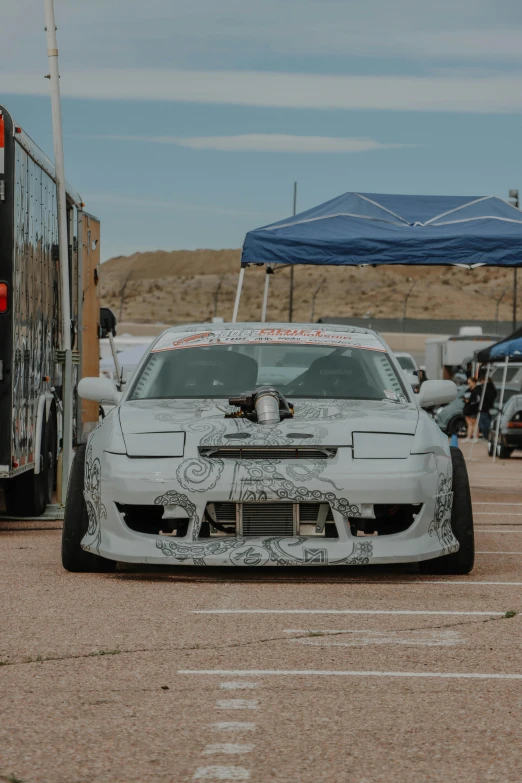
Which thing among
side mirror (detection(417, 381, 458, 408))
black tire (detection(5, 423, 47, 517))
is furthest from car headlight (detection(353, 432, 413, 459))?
black tire (detection(5, 423, 47, 517))

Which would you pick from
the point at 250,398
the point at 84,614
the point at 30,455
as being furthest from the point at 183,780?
the point at 30,455

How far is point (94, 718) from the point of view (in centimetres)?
468

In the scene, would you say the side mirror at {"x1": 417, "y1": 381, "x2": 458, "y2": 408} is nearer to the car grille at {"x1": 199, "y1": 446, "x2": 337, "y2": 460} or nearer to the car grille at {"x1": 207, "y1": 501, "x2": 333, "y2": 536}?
the car grille at {"x1": 199, "y1": 446, "x2": 337, "y2": 460}

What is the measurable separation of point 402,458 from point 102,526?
162 cm

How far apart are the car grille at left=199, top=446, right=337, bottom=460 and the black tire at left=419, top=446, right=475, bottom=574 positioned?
86 cm

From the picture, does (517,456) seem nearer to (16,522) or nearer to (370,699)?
(16,522)

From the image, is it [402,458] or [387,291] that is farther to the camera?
[387,291]

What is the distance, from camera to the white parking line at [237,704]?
4836mm

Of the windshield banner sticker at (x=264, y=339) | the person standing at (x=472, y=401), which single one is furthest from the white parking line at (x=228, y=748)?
the person standing at (x=472, y=401)

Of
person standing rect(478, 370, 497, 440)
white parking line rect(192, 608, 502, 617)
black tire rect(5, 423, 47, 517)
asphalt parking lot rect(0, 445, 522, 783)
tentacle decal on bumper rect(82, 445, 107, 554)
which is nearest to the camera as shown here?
asphalt parking lot rect(0, 445, 522, 783)

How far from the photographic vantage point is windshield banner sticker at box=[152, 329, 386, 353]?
919cm

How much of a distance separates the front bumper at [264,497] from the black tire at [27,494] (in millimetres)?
4338

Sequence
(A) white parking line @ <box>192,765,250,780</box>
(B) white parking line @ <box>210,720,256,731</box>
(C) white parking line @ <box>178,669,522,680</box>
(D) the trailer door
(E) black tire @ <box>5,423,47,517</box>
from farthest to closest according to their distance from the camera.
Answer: (D) the trailer door → (E) black tire @ <box>5,423,47,517</box> → (C) white parking line @ <box>178,669,522,680</box> → (B) white parking line @ <box>210,720,256,731</box> → (A) white parking line @ <box>192,765,250,780</box>

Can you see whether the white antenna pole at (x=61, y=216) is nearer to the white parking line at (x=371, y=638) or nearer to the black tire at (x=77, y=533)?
the black tire at (x=77, y=533)
